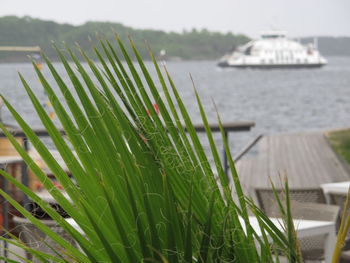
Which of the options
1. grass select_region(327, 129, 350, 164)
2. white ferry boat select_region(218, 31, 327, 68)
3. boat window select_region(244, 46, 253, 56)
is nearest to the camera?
grass select_region(327, 129, 350, 164)

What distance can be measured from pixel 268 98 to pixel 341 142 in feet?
143

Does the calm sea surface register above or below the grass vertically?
above

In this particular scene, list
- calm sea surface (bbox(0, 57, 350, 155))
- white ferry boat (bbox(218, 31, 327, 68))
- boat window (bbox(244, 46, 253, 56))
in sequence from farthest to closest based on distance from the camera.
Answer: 1. white ferry boat (bbox(218, 31, 327, 68))
2. boat window (bbox(244, 46, 253, 56))
3. calm sea surface (bbox(0, 57, 350, 155))

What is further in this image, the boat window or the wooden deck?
the boat window

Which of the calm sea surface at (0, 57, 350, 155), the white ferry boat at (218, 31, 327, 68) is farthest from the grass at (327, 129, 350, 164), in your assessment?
the white ferry boat at (218, 31, 327, 68)

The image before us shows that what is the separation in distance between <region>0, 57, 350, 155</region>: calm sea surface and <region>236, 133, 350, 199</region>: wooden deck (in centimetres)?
873

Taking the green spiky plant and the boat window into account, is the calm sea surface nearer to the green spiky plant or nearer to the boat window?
the boat window

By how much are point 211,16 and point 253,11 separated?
17.3ft

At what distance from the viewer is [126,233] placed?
1088 mm

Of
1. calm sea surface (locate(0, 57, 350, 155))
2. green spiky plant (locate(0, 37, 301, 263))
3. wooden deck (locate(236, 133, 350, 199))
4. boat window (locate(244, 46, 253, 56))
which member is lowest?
green spiky plant (locate(0, 37, 301, 263))

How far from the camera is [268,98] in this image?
5762cm

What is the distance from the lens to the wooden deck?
10.1 meters

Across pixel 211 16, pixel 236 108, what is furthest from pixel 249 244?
pixel 211 16

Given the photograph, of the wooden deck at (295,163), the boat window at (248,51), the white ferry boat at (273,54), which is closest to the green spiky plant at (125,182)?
the wooden deck at (295,163)
